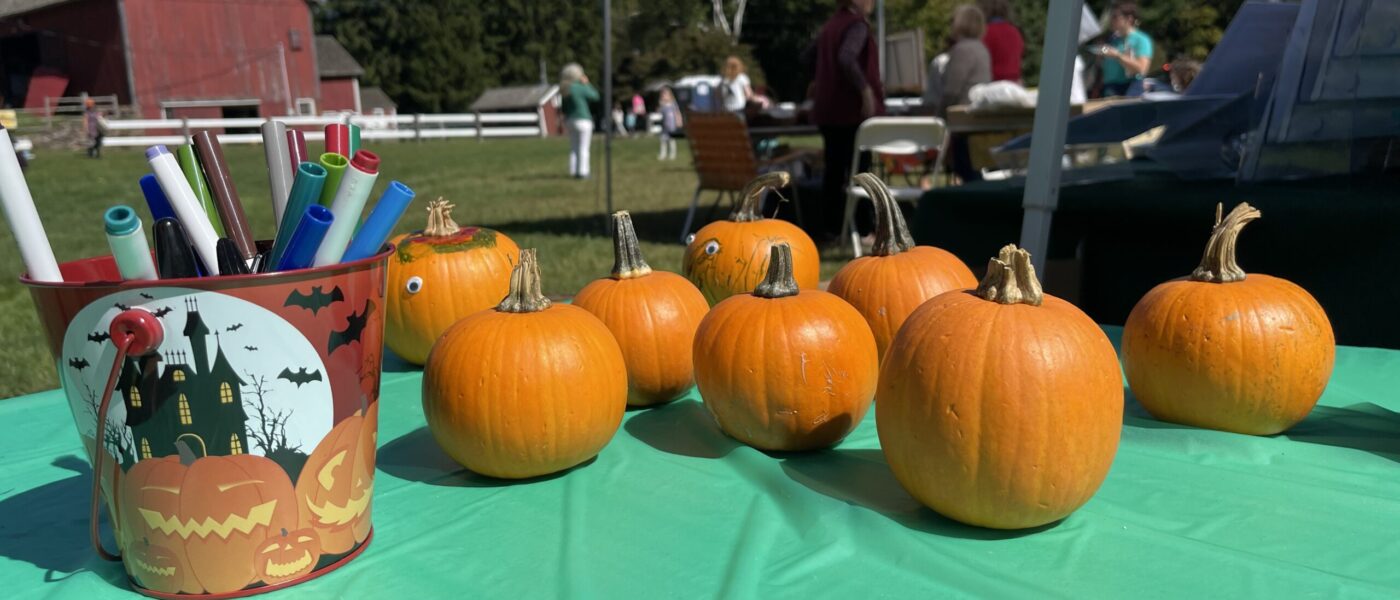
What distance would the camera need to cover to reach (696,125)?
23.1 feet

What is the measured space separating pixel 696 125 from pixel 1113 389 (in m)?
5.67

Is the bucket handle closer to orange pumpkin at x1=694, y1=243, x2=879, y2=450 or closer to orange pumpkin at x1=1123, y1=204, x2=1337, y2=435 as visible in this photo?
orange pumpkin at x1=694, y1=243, x2=879, y2=450

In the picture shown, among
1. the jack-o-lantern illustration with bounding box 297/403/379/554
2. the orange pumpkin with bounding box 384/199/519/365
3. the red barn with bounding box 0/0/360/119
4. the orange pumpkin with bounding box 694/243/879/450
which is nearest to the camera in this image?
the jack-o-lantern illustration with bounding box 297/403/379/554

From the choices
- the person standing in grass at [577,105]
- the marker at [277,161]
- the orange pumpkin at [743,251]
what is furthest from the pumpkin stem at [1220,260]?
the person standing in grass at [577,105]

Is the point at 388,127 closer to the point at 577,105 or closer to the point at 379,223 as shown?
the point at 577,105

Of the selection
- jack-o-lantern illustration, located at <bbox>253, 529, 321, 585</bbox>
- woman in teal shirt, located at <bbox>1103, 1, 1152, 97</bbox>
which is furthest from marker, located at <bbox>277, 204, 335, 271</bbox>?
woman in teal shirt, located at <bbox>1103, 1, 1152, 97</bbox>

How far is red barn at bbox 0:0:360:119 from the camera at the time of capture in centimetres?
3372

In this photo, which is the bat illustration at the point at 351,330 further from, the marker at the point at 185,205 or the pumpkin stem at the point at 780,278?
the pumpkin stem at the point at 780,278

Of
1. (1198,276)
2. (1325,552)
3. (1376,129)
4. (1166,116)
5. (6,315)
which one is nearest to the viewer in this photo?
(1325,552)

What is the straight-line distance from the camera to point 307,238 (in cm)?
140

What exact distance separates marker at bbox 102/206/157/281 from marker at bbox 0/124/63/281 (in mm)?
129

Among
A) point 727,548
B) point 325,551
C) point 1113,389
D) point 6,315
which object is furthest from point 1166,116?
point 6,315

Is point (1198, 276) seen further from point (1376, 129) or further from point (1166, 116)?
point (1166, 116)

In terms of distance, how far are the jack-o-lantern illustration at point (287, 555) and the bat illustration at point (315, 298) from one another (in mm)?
373
